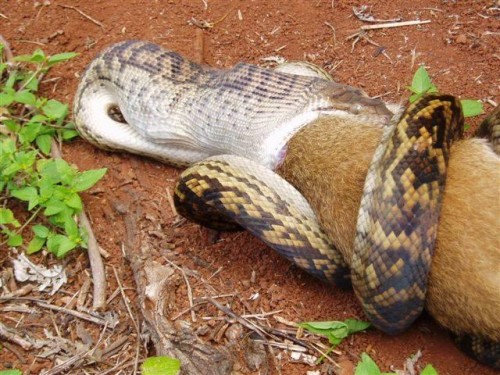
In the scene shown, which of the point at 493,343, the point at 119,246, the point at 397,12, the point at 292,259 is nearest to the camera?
the point at 493,343

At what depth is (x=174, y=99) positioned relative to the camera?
4055mm

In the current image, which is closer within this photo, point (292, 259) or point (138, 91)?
point (292, 259)

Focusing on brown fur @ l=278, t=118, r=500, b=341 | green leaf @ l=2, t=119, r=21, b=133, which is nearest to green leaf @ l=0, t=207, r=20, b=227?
green leaf @ l=2, t=119, r=21, b=133

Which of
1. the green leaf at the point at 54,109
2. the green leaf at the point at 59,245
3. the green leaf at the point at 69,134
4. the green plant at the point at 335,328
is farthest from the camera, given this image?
the green leaf at the point at 69,134

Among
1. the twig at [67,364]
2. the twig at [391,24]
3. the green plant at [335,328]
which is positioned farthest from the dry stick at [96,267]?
the twig at [391,24]

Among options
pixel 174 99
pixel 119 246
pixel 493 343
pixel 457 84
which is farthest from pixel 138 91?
pixel 493 343

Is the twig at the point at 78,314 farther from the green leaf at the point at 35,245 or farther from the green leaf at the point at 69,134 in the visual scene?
the green leaf at the point at 69,134

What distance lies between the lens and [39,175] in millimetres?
3926

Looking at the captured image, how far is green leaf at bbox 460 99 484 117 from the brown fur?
24.6 inches

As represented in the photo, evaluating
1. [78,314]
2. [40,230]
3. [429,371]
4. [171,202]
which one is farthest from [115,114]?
[429,371]

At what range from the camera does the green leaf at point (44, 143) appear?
164 inches

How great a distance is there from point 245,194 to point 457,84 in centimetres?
166

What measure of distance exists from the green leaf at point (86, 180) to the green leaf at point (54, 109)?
0.66m

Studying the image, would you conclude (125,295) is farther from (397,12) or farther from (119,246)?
(397,12)
